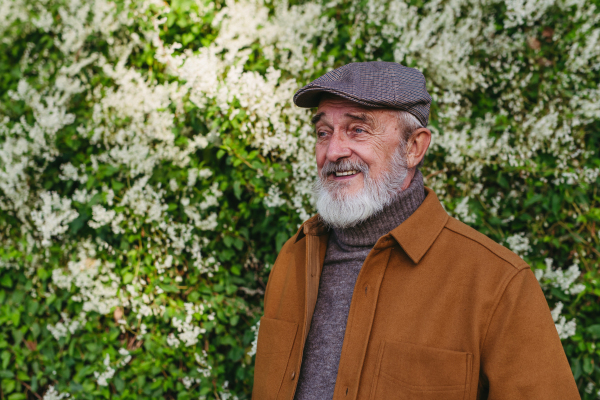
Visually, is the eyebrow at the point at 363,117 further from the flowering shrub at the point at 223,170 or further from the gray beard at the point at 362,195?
the flowering shrub at the point at 223,170

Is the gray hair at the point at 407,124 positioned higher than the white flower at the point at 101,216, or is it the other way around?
the gray hair at the point at 407,124

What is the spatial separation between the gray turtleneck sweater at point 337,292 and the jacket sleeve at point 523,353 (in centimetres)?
58

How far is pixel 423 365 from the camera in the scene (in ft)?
4.61

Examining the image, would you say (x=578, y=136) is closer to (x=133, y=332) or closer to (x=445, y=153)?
(x=445, y=153)

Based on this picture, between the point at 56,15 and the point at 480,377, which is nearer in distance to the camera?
the point at 480,377

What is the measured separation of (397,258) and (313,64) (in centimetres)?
200

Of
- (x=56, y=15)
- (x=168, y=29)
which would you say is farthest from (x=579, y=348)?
(x=56, y=15)

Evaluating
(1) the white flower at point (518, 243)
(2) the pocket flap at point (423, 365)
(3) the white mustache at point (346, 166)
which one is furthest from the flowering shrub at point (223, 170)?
(2) the pocket flap at point (423, 365)

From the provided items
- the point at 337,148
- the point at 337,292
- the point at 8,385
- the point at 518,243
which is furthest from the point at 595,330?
the point at 8,385

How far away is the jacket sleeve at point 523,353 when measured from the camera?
1.28 m

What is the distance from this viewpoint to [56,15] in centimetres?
390

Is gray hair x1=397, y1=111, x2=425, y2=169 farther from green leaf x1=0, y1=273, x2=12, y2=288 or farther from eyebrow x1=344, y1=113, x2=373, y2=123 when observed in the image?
green leaf x1=0, y1=273, x2=12, y2=288

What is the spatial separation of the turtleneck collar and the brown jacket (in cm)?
9

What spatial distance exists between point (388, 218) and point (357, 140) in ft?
1.28
